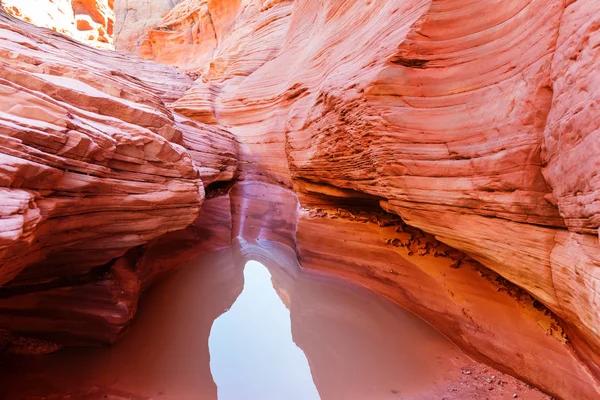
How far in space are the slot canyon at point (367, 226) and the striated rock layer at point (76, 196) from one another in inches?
0.9

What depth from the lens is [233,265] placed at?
684 cm

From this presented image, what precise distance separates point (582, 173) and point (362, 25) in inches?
168

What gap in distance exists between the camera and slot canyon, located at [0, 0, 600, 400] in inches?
96.2

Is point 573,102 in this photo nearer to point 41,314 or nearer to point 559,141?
point 559,141

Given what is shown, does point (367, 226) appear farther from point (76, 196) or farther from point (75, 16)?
point (75, 16)

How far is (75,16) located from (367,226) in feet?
81.1

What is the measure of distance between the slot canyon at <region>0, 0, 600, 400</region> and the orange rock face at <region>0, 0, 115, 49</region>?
13.7 meters

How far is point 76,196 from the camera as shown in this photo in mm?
2854

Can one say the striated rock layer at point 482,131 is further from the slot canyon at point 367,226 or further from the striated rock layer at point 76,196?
the striated rock layer at point 76,196

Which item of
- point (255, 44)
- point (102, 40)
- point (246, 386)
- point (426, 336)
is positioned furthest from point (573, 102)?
point (102, 40)

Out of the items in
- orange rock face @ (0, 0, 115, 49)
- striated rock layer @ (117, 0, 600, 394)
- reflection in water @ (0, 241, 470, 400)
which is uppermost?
orange rock face @ (0, 0, 115, 49)

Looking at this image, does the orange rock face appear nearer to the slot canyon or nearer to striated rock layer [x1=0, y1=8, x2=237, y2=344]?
the slot canyon

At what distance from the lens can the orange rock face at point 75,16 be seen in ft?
49.4

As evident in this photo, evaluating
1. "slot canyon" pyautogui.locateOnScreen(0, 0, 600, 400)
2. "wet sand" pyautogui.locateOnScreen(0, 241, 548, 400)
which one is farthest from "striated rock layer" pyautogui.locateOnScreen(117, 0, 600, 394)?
"wet sand" pyautogui.locateOnScreen(0, 241, 548, 400)
